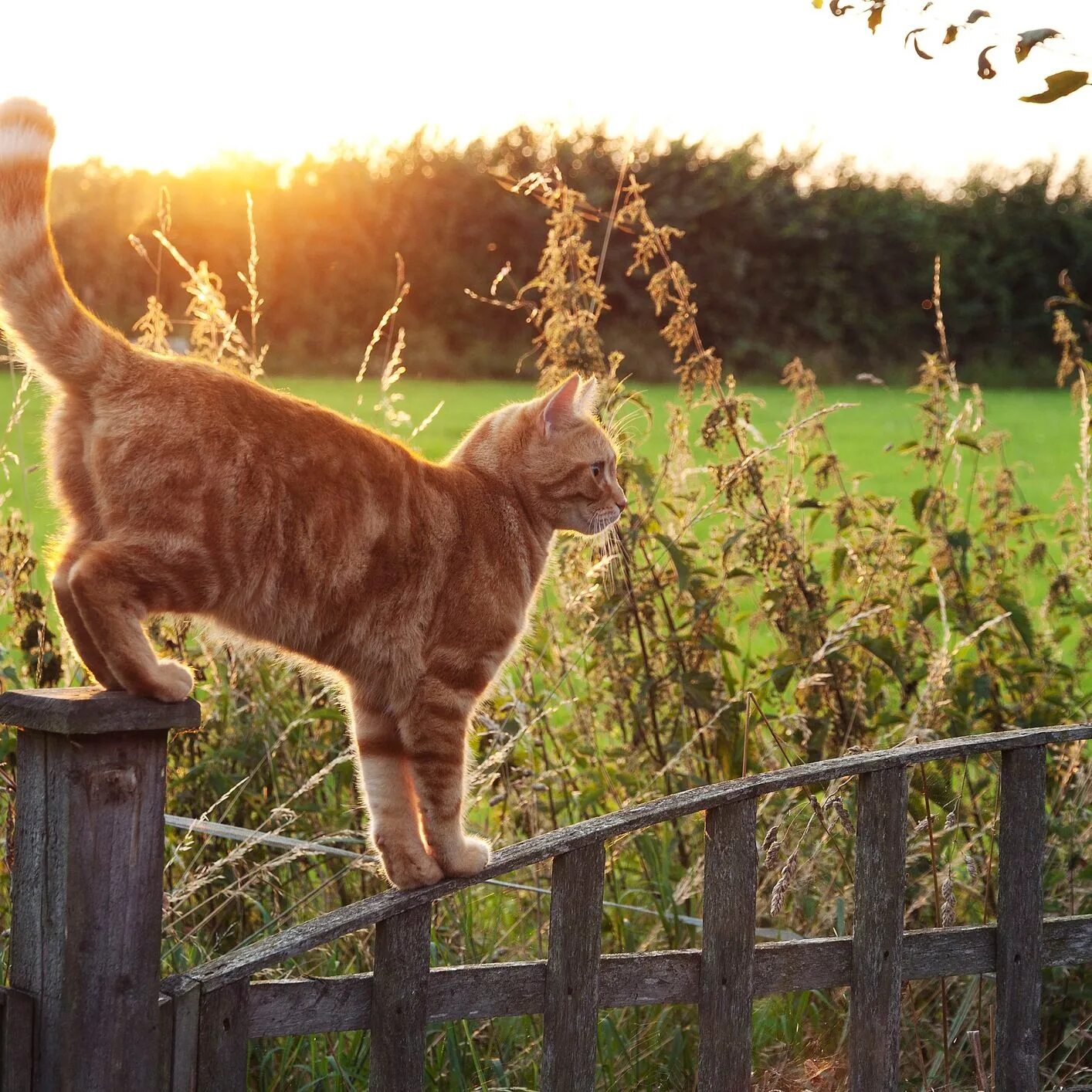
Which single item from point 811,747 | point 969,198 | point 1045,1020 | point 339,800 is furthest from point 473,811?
point 969,198

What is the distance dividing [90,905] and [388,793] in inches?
25.9

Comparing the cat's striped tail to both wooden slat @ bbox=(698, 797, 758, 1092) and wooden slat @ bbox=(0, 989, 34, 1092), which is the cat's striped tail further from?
wooden slat @ bbox=(698, 797, 758, 1092)

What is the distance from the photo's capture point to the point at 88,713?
1378mm

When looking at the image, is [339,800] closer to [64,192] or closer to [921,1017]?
[921,1017]

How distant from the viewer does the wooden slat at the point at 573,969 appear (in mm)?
1690

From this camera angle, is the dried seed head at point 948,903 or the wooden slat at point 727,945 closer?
the wooden slat at point 727,945

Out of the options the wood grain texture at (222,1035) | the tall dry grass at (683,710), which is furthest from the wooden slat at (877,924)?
the wood grain texture at (222,1035)

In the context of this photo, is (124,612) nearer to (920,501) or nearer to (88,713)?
(88,713)

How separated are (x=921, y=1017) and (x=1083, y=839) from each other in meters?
0.51

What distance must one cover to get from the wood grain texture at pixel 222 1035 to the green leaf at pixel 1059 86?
1.53m

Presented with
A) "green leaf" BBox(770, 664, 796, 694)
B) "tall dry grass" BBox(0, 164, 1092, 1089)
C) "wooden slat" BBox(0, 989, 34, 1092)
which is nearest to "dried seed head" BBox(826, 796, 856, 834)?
"tall dry grass" BBox(0, 164, 1092, 1089)

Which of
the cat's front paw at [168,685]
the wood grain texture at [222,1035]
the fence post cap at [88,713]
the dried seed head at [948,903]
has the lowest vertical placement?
the wood grain texture at [222,1035]

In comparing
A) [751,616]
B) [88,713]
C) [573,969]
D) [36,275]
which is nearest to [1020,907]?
[573,969]

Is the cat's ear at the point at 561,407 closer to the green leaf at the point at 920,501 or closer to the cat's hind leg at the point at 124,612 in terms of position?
the cat's hind leg at the point at 124,612
